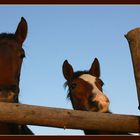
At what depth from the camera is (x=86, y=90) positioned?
5.05 m

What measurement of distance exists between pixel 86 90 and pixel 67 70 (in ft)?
3.85

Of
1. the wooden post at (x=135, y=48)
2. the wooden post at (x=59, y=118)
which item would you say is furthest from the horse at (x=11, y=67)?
the wooden post at (x=135, y=48)

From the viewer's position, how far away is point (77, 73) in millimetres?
5746

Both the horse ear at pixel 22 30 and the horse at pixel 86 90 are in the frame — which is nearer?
the horse at pixel 86 90

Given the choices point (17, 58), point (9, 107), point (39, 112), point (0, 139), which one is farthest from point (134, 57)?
point (17, 58)

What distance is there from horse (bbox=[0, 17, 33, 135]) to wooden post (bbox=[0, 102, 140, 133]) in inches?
53.0

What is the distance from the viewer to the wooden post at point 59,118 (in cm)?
228

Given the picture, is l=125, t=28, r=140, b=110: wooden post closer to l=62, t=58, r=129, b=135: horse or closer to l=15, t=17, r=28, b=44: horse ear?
l=62, t=58, r=129, b=135: horse

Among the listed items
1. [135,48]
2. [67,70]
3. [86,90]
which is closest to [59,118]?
[135,48]

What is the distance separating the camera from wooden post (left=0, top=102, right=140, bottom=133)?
2.28 metres

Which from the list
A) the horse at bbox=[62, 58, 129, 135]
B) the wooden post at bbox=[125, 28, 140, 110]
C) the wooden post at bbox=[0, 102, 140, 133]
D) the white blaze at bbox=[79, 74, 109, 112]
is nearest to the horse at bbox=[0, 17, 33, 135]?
the horse at bbox=[62, 58, 129, 135]

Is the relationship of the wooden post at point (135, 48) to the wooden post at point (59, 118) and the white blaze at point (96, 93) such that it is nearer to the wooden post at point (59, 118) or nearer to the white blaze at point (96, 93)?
the wooden post at point (59, 118)

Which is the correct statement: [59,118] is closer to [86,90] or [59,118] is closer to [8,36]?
[86,90]

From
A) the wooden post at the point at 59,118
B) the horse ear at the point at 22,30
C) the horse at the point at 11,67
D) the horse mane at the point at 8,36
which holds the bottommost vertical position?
the wooden post at the point at 59,118
